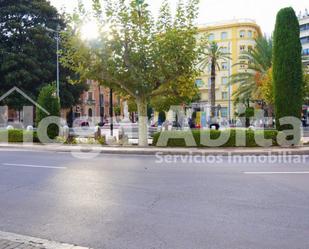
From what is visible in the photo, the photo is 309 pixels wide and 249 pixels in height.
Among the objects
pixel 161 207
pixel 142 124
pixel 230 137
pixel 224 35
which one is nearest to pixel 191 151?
pixel 230 137

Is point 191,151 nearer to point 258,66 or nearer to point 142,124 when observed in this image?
point 142,124

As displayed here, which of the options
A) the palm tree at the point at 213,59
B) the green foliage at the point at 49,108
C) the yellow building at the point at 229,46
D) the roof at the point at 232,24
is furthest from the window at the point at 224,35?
the green foliage at the point at 49,108

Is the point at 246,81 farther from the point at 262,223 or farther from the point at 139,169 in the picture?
the point at 262,223

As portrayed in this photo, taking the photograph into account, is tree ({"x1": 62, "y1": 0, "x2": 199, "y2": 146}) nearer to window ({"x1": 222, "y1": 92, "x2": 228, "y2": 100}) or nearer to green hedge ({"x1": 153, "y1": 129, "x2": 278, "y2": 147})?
green hedge ({"x1": 153, "y1": 129, "x2": 278, "y2": 147})

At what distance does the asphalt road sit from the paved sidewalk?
0.85 ft

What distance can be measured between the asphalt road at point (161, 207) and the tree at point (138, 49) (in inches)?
301

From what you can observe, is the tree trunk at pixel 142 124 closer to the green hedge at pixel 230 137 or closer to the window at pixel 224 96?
the green hedge at pixel 230 137

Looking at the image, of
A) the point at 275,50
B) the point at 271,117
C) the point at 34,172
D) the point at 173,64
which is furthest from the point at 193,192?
the point at 271,117

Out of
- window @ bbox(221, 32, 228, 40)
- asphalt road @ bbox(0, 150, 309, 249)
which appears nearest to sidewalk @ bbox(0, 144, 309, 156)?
asphalt road @ bbox(0, 150, 309, 249)

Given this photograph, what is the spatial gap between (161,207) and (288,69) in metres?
14.4

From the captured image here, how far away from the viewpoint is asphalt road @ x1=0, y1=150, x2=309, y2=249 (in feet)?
15.8

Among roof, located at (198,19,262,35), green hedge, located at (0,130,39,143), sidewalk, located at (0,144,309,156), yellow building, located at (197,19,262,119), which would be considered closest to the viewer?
sidewalk, located at (0,144,309,156)

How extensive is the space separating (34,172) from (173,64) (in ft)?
29.1

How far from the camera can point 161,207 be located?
20.9 ft
